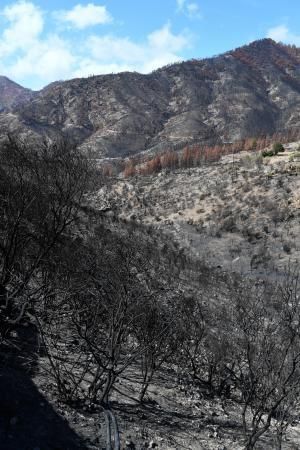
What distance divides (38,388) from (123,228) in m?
19.0

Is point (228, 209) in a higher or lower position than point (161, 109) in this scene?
lower

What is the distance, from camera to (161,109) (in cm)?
16125

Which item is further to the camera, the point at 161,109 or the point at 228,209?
the point at 161,109

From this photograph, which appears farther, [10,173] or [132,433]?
[10,173]

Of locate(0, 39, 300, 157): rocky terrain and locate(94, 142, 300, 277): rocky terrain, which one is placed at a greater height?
locate(0, 39, 300, 157): rocky terrain

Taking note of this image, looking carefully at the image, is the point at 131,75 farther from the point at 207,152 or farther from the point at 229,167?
the point at 229,167

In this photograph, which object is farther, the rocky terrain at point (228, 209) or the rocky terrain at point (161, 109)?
the rocky terrain at point (161, 109)

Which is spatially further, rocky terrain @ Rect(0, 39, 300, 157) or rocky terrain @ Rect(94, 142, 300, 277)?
rocky terrain @ Rect(0, 39, 300, 157)

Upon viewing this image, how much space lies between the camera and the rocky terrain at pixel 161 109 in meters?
135

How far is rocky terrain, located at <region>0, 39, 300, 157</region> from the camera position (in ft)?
442

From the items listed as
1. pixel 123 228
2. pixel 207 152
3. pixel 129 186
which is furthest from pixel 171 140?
pixel 123 228

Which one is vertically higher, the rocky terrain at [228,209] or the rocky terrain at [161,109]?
the rocky terrain at [161,109]

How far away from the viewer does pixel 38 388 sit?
24.4 feet

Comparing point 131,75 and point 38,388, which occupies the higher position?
point 131,75
